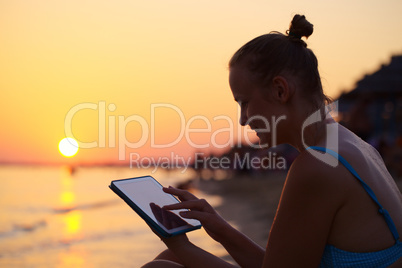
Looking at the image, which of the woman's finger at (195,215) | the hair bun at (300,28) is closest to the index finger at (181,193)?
the woman's finger at (195,215)

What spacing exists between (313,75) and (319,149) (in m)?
0.31

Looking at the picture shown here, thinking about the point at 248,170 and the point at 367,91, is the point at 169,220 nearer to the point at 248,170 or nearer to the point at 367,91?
the point at 367,91

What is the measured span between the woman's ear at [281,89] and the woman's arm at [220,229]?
1.69ft

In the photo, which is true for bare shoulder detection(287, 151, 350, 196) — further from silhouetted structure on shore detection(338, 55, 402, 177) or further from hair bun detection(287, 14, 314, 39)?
silhouetted structure on shore detection(338, 55, 402, 177)

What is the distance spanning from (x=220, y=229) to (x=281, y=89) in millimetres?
625

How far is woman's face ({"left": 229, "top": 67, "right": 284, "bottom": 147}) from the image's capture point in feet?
5.58

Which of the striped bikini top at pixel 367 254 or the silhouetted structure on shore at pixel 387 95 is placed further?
the silhouetted structure on shore at pixel 387 95

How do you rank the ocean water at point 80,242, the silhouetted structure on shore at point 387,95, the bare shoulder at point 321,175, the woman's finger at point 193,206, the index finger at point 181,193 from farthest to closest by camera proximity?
the silhouetted structure on shore at point 387,95
the ocean water at point 80,242
the index finger at point 181,193
the woman's finger at point 193,206
the bare shoulder at point 321,175

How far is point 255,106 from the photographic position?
5.63 ft

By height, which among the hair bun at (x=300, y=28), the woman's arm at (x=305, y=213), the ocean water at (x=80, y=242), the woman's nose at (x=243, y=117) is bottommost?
the ocean water at (x=80, y=242)

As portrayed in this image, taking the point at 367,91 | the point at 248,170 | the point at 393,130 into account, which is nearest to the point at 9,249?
the point at 367,91

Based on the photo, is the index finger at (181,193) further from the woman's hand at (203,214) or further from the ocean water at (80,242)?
the ocean water at (80,242)

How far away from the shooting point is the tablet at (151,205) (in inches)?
73.1

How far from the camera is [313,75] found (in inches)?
66.4
